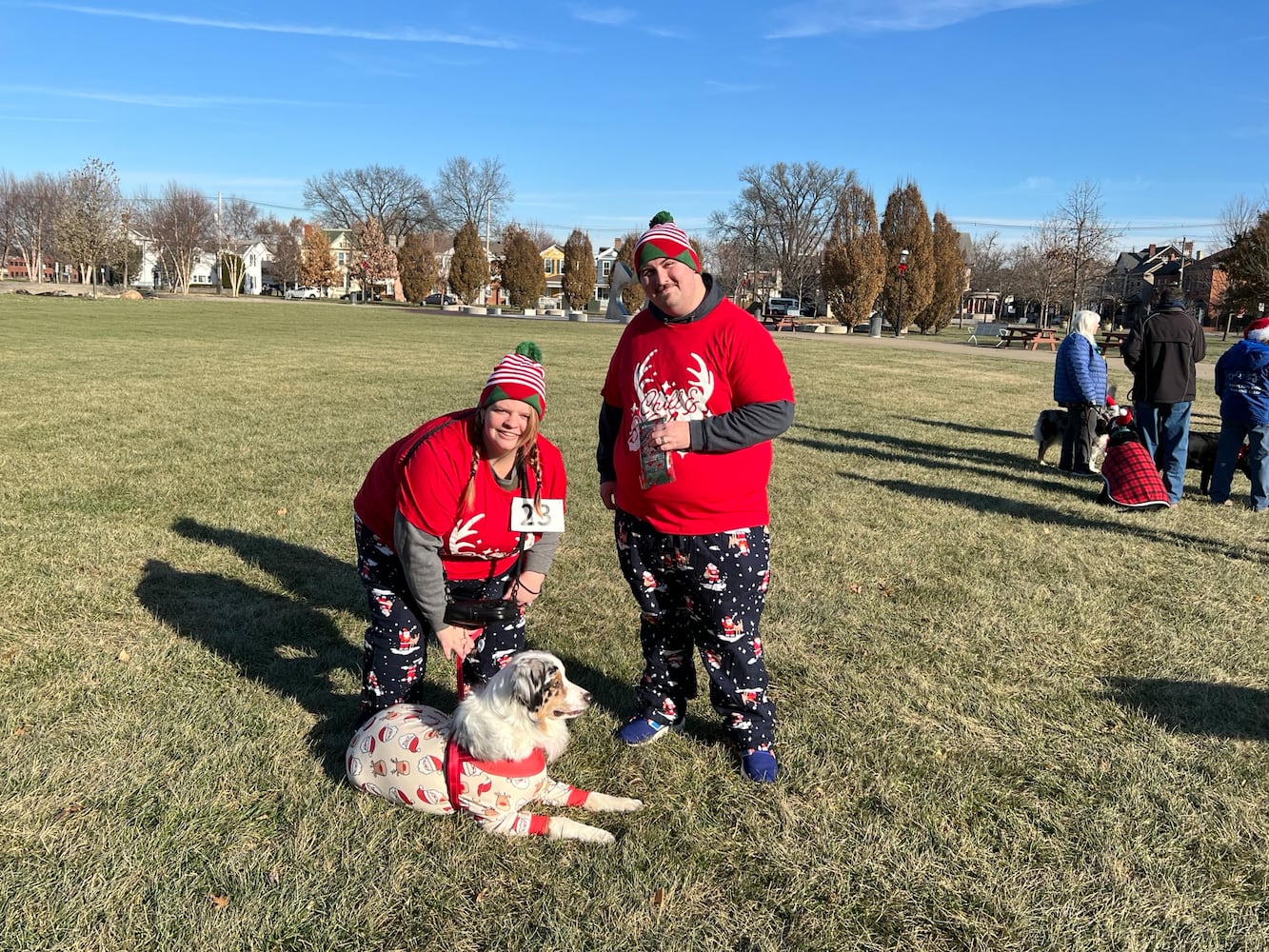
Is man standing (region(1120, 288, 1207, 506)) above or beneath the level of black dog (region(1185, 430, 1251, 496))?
above

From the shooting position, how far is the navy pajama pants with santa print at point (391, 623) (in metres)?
3.32

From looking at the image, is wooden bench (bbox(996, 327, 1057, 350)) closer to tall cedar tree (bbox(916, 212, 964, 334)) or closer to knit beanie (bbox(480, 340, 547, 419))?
tall cedar tree (bbox(916, 212, 964, 334))

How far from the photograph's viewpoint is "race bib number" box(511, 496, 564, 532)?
3.26m

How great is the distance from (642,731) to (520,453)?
1.39 meters

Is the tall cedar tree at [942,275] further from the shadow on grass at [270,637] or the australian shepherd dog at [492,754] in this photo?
the australian shepherd dog at [492,754]

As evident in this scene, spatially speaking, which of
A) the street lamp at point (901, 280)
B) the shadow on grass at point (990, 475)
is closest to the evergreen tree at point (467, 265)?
the street lamp at point (901, 280)

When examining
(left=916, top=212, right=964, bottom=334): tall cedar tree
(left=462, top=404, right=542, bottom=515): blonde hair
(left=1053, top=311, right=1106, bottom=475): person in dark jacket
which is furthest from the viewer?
(left=916, top=212, right=964, bottom=334): tall cedar tree

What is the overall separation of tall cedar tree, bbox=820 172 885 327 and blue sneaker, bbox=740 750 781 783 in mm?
43032

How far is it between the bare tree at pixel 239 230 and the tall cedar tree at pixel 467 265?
108 ft

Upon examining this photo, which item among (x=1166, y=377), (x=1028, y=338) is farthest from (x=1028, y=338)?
(x=1166, y=377)

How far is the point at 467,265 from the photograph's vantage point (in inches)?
2425

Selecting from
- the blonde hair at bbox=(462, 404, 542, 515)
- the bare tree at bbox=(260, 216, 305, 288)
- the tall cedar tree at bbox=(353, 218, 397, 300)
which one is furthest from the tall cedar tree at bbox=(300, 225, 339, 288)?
the blonde hair at bbox=(462, 404, 542, 515)

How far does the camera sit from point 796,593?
18.5 feet

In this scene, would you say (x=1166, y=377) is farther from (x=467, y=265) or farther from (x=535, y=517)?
(x=467, y=265)
